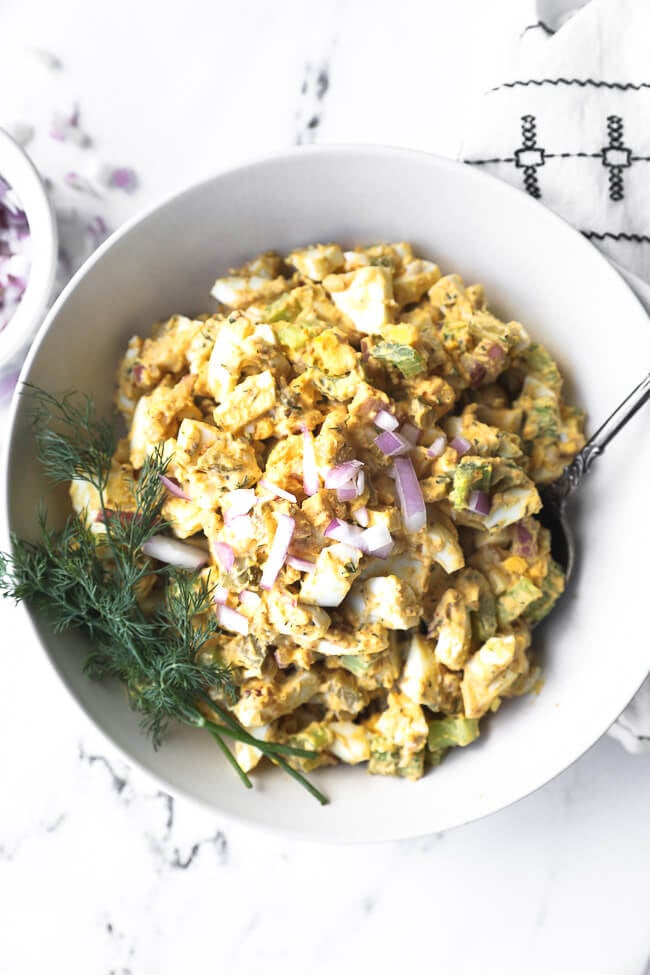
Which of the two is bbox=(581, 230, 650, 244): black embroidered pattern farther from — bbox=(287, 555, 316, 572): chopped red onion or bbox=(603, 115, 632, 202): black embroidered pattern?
bbox=(287, 555, 316, 572): chopped red onion

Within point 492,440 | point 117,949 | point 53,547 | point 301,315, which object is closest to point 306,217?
point 301,315

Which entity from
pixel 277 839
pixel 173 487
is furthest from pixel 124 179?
pixel 277 839

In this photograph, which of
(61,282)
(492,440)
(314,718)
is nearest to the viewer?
(492,440)

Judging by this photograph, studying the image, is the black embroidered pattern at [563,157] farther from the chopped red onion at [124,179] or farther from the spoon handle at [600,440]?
the chopped red onion at [124,179]

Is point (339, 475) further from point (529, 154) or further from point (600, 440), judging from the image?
point (529, 154)

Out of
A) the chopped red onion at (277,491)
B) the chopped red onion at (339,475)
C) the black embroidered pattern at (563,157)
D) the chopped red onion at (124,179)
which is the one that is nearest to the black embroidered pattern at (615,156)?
the black embroidered pattern at (563,157)

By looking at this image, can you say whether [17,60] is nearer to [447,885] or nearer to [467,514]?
[467,514]

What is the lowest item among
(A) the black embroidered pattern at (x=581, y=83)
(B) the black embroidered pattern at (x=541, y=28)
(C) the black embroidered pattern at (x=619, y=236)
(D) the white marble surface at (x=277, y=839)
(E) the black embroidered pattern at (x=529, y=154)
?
(D) the white marble surface at (x=277, y=839)
